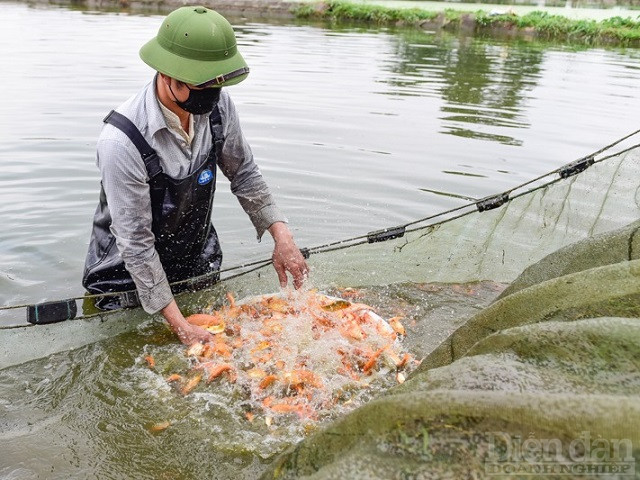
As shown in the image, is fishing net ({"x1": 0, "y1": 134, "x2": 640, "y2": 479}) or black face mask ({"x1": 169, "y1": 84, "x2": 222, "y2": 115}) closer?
fishing net ({"x1": 0, "y1": 134, "x2": 640, "y2": 479})

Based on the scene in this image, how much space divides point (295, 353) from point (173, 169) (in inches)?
57.0

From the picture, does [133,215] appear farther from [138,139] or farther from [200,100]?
[200,100]

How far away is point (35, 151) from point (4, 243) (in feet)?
10.3

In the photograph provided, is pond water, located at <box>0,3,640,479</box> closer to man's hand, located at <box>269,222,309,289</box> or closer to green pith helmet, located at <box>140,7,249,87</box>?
man's hand, located at <box>269,222,309,289</box>

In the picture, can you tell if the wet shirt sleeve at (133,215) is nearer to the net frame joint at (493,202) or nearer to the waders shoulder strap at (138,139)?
the waders shoulder strap at (138,139)

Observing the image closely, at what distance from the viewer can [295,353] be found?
162 inches

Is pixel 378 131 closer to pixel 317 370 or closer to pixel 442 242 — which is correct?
pixel 442 242

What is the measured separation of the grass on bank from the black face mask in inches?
1135

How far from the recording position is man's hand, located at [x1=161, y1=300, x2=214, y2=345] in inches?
158

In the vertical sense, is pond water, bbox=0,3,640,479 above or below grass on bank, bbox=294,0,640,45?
below

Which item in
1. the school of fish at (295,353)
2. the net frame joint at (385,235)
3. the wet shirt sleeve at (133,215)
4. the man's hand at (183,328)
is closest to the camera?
the wet shirt sleeve at (133,215)

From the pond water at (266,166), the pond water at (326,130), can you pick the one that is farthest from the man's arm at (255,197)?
the pond water at (326,130)

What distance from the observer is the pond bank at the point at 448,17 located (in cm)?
2917

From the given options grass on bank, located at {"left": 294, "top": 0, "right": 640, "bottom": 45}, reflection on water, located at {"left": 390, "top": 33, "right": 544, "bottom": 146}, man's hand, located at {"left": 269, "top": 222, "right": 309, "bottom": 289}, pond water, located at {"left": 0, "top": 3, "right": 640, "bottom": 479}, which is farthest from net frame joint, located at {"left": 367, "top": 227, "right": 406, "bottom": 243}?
grass on bank, located at {"left": 294, "top": 0, "right": 640, "bottom": 45}
